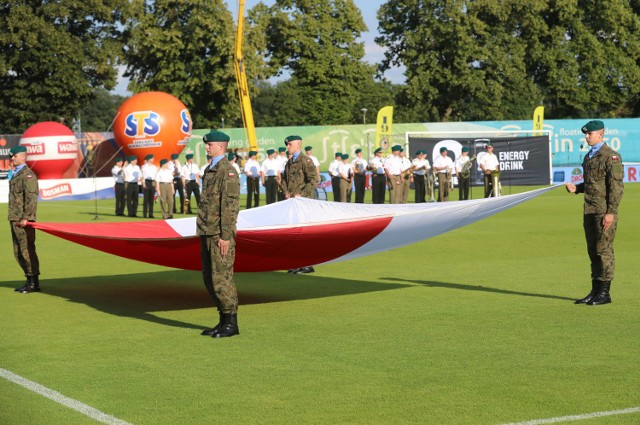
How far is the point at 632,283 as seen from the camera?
39.9ft

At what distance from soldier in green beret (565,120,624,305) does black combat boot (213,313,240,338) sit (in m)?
3.77

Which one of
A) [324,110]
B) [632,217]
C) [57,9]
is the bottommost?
[632,217]

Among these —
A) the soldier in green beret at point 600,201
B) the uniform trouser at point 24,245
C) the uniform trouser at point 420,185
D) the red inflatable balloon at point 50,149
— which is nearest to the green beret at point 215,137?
the soldier in green beret at point 600,201

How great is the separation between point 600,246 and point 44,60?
1927 inches

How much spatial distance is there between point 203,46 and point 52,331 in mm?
49347

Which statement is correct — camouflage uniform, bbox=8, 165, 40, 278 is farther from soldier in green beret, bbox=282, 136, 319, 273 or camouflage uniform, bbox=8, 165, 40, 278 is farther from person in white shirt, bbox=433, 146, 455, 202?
person in white shirt, bbox=433, 146, 455, 202

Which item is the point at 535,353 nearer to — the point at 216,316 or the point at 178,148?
the point at 216,316

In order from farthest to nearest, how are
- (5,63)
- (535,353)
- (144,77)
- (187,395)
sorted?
(144,77) < (5,63) < (535,353) < (187,395)

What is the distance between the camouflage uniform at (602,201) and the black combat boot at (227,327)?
12.6 ft

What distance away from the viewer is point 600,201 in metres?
10.4

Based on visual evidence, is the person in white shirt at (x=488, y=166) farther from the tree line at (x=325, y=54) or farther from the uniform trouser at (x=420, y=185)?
the tree line at (x=325, y=54)

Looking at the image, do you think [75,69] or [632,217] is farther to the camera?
[75,69]

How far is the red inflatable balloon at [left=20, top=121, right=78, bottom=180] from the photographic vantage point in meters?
42.4

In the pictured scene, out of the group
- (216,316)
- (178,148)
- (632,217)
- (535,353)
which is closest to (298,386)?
(535,353)
